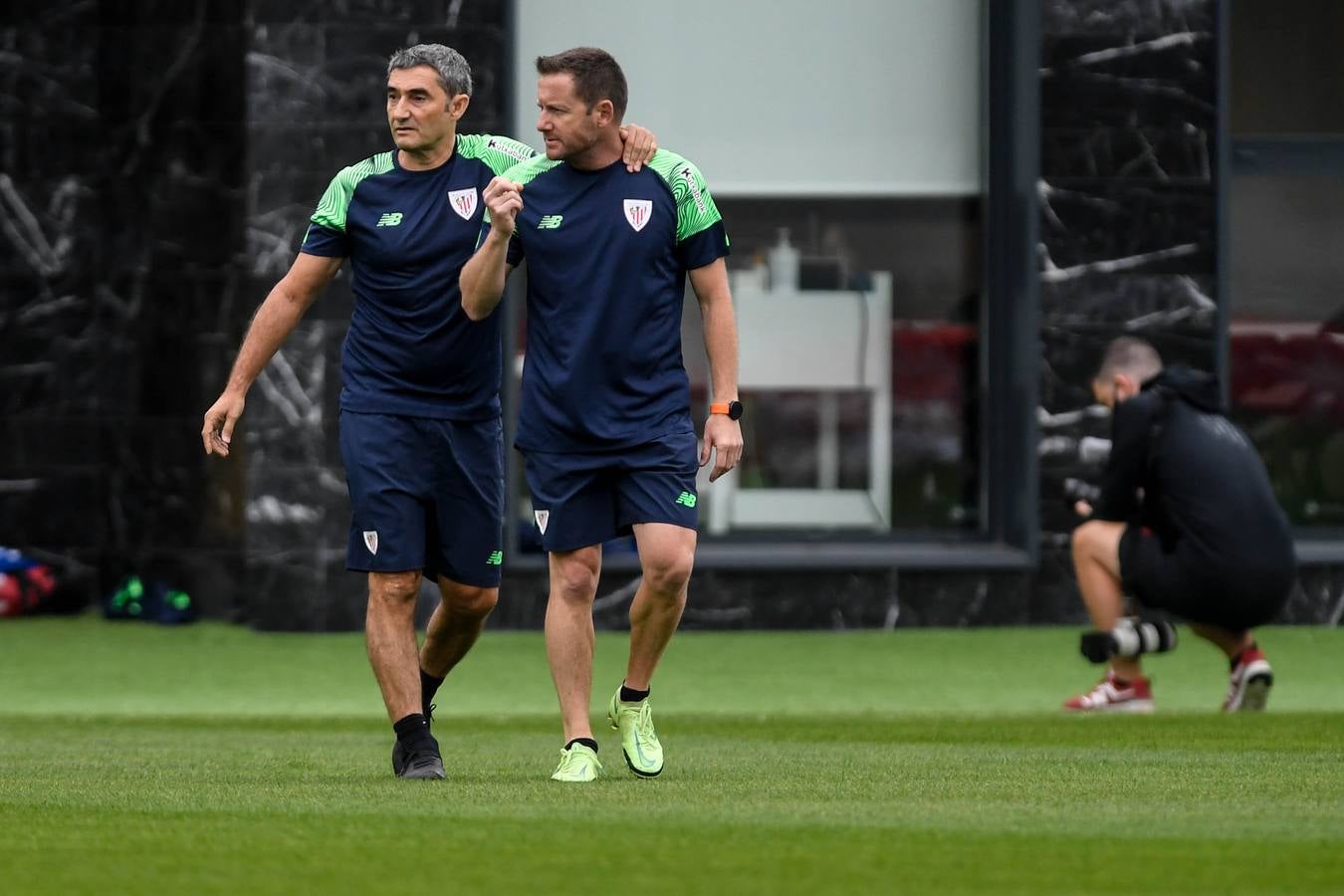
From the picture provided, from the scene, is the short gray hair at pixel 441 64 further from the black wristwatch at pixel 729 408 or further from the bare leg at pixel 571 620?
the bare leg at pixel 571 620

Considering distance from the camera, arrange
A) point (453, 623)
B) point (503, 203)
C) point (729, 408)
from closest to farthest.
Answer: point (503, 203), point (729, 408), point (453, 623)

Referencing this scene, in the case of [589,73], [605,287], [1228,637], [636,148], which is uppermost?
[589,73]

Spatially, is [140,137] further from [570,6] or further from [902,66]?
[902,66]

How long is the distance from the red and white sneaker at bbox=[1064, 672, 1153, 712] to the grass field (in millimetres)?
269

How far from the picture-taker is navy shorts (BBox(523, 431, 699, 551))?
6.88 m

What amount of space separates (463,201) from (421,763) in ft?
5.13

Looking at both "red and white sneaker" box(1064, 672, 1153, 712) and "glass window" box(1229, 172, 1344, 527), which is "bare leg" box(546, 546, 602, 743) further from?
"glass window" box(1229, 172, 1344, 527)

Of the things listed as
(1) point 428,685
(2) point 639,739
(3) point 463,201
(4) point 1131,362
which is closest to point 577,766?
(2) point 639,739

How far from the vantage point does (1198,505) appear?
1005cm

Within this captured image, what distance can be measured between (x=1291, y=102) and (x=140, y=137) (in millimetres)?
6556

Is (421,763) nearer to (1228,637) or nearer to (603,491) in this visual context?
(603,491)

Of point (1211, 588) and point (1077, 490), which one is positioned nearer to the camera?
point (1211, 588)

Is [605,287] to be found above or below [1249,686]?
above

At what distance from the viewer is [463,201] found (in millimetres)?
7086
